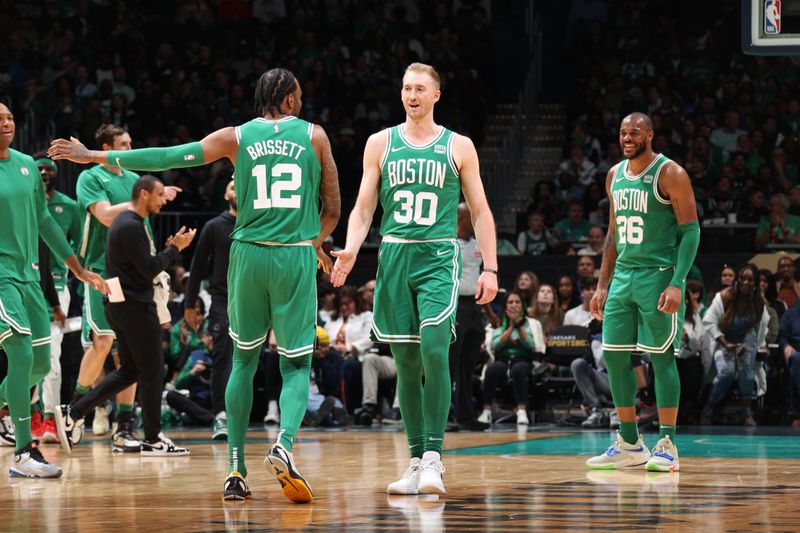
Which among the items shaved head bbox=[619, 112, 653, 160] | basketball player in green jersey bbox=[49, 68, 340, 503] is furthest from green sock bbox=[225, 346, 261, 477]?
shaved head bbox=[619, 112, 653, 160]

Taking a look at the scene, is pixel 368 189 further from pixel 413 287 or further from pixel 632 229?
pixel 632 229

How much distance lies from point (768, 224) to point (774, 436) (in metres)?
4.25

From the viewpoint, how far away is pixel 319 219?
668cm

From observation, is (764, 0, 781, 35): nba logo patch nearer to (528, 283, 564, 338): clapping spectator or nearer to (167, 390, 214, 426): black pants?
(528, 283, 564, 338): clapping spectator

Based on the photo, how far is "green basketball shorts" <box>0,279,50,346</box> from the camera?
24.7ft

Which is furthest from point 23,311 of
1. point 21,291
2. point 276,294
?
point 276,294

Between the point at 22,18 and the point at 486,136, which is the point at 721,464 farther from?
the point at 22,18

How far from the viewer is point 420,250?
261 inches

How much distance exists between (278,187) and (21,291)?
211cm

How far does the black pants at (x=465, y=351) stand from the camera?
12203mm

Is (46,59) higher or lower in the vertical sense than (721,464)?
higher

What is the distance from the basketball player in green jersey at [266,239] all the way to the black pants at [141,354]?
9.63 feet

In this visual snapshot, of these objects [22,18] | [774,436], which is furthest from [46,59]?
[774,436]

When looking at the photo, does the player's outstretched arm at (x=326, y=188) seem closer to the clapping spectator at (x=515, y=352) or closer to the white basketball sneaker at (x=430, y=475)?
the white basketball sneaker at (x=430, y=475)
